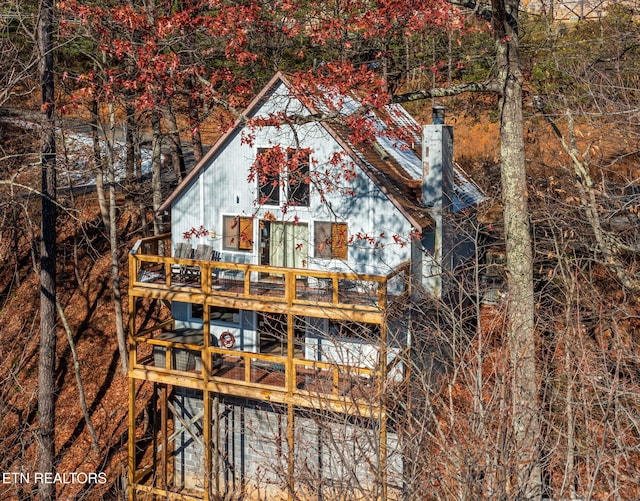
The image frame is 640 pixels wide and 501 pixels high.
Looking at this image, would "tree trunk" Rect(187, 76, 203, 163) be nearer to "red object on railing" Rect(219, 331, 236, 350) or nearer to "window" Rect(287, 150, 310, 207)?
Result: "window" Rect(287, 150, 310, 207)

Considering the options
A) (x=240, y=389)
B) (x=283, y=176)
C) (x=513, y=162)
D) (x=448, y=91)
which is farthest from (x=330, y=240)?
(x=513, y=162)

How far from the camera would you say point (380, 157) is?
17.2 metres

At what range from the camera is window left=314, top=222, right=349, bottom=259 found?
53.5 feet

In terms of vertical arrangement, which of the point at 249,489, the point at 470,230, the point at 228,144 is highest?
the point at 228,144

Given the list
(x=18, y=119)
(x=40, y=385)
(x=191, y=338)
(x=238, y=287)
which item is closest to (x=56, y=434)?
(x=40, y=385)

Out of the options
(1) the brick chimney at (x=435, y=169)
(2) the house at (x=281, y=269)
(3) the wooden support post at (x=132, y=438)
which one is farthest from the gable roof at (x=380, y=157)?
(3) the wooden support post at (x=132, y=438)

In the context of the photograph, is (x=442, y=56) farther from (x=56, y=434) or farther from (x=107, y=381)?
(x=56, y=434)

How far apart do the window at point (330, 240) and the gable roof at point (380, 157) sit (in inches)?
59.9

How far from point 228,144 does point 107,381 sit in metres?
8.58

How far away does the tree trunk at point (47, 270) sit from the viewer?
1567 centimetres

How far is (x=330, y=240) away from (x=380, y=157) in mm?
2489

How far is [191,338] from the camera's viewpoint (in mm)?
17031

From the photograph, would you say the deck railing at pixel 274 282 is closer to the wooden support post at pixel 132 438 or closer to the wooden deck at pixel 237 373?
the wooden deck at pixel 237 373

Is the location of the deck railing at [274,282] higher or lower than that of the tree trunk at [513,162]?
lower
